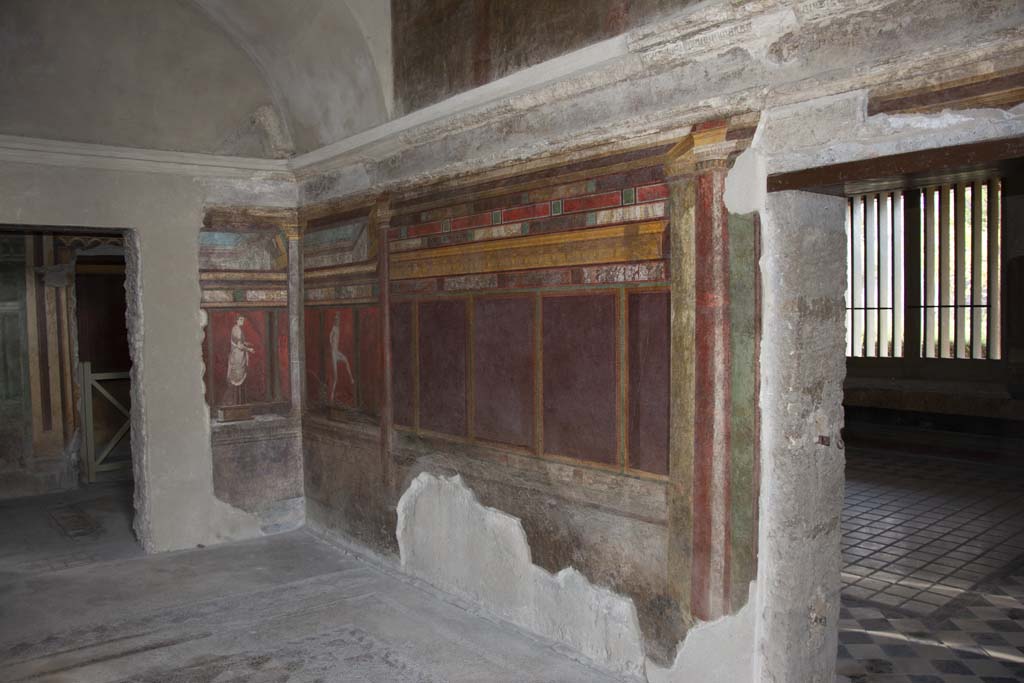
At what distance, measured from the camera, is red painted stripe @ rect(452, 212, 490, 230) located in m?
3.68

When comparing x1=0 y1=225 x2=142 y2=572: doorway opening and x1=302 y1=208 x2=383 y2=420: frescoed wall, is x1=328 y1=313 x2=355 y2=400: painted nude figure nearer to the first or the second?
x1=302 y1=208 x2=383 y2=420: frescoed wall

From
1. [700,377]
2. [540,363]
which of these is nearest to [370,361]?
[540,363]

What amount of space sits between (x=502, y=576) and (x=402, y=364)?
1.28 metres

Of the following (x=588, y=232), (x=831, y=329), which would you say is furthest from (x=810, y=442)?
(x=588, y=232)

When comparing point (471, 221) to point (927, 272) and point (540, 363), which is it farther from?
point (927, 272)

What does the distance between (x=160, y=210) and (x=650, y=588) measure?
3609 mm

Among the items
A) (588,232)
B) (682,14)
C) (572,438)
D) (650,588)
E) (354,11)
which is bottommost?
(650,588)

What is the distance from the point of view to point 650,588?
2.99m

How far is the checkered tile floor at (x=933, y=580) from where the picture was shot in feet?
11.0

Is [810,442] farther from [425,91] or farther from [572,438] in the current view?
[425,91]

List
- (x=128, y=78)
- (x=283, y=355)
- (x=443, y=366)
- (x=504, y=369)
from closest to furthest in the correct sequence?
(x=504, y=369) < (x=443, y=366) < (x=128, y=78) < (x=283, y=355)

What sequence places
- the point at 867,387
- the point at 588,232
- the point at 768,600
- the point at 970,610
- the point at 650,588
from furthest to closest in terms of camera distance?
the point at 867,387
the point at 970,610
the point at 588,232
the point at 650,588
the point at 768,600

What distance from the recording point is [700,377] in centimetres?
275

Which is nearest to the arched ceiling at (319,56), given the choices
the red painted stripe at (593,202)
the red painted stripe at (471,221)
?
the red painted stripe at (471,221)
